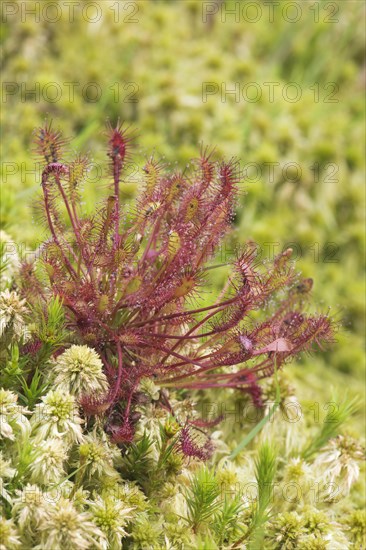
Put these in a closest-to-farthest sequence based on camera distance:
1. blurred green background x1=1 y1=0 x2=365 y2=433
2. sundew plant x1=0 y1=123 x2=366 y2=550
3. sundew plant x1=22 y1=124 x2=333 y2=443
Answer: sundew plant x1=0 y1=123 x2=366 y2=550 < sundew plant x1=22 y1=124 x2=333 y2=443 < blurred green background x1=1 y1=0 x2=365 y2=433

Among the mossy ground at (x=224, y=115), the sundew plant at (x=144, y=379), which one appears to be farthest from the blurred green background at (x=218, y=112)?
the sundew plant at (x=144, y=379)

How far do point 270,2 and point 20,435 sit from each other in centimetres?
382

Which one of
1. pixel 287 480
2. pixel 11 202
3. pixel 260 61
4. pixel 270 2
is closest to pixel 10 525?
pixel 287 480

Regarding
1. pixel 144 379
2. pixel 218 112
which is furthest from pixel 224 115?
pixel 144 379

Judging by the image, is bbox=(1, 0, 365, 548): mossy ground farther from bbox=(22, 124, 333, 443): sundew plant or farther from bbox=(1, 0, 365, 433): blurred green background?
bbox=(22, 124, 333, 443): sundew plant

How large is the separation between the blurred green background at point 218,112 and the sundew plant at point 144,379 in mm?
1092

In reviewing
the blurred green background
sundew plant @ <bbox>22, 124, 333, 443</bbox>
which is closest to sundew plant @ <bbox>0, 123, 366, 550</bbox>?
sundew plant @ <bbox>22, 124, 333, 443</bbox>

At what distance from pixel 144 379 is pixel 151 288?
31cm

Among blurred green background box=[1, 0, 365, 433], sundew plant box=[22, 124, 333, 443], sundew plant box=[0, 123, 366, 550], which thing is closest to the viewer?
sundew plant box=[0, 123, 366, 550]

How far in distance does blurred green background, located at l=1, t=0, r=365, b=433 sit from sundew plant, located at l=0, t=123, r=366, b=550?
1.09 m

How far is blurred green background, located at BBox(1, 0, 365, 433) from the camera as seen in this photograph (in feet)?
11.5

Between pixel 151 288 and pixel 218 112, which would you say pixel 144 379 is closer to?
pixel 151 288

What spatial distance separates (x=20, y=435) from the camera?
186 cm

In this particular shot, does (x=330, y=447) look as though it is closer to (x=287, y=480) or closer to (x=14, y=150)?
(x=287, y=480)
